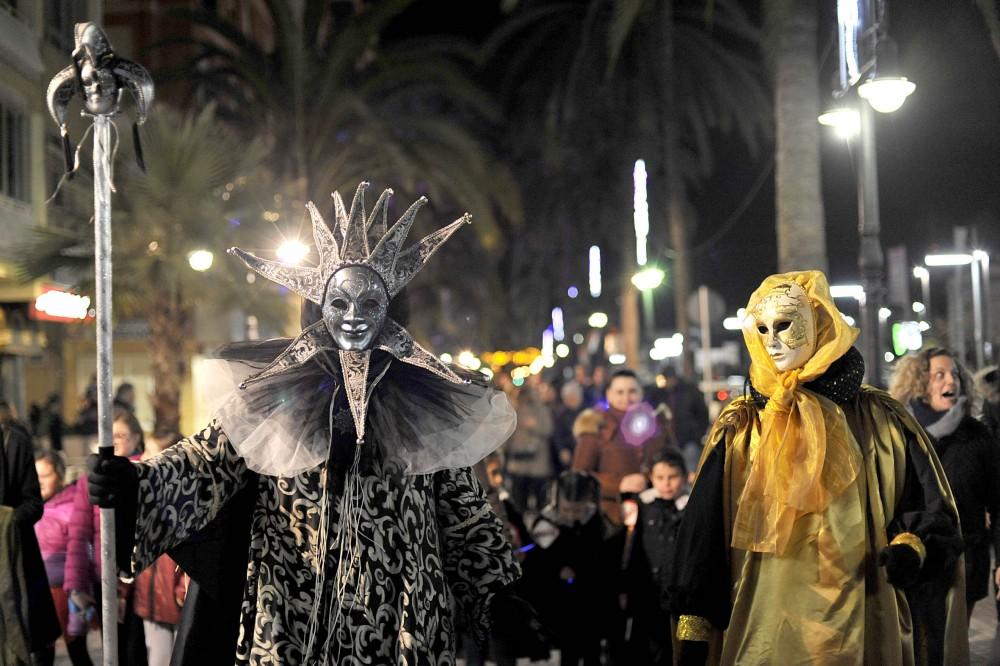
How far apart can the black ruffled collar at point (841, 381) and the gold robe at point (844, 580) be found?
0.07 metres

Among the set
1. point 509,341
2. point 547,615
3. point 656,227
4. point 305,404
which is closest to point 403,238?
point 305,404

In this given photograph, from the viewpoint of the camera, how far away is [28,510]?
6.84m

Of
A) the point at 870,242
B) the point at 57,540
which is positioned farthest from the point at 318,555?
the point at 870,242

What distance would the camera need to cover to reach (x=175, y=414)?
17.3 m

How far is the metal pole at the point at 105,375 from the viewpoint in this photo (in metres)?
3.81

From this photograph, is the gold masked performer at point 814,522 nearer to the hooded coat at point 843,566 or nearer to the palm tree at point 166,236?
the hooded coat at point 843,566

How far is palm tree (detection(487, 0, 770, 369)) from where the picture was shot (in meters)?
25.0

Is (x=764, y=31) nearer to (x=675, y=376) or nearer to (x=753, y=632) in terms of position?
(x=675, y=376)

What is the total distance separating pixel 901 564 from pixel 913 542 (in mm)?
127

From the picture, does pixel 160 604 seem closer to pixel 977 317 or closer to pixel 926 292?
pixel 977 317

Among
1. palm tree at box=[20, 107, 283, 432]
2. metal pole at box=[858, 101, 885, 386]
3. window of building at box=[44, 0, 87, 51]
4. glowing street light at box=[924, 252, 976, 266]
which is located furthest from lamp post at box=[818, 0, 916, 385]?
window of building at box=[44, 0, 87, 51]

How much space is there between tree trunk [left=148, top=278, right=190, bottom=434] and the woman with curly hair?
11.8m

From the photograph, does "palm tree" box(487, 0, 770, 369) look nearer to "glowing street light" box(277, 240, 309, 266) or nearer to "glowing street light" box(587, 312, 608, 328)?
"glowing street light" box(277, 240, 309, 266)

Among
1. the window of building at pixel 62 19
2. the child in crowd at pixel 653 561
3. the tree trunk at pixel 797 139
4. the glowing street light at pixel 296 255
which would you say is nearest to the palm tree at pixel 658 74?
the window of building at pixel 62 19
